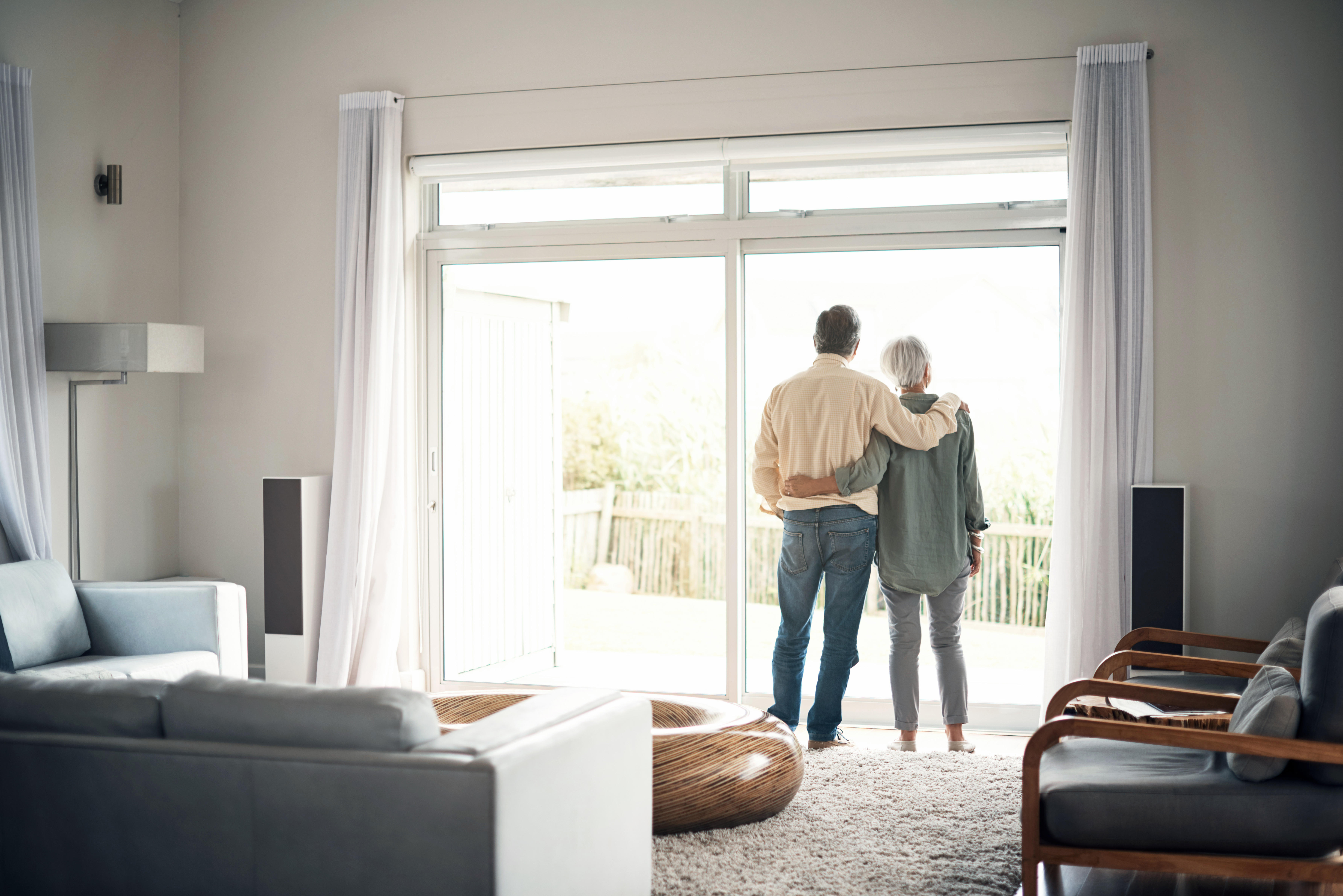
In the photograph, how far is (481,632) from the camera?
5.35 meters

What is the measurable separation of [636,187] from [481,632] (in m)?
2.24

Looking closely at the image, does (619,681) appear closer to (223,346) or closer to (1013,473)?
(1013,473)

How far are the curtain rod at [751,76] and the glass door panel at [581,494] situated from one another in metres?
0.76

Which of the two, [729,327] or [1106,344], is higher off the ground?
[729,327]

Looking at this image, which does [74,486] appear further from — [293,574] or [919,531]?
[919,531]

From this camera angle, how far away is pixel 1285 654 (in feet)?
10.6

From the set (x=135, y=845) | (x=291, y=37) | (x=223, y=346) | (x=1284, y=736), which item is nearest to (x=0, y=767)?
(x=135, y=845)

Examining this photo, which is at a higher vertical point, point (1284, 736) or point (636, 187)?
point (636, 187)

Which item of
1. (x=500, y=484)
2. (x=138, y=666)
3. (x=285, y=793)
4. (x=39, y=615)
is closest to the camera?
(x=285, y=793)

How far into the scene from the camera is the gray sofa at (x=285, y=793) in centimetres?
196

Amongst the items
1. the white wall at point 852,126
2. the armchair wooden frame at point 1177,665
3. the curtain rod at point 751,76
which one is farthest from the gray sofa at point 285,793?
the curtain rod at point 751,76

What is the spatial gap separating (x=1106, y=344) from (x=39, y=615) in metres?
4.01

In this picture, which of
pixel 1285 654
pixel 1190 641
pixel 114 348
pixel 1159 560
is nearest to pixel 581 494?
pixel 114 348

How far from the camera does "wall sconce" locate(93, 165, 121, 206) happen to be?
492 cm
